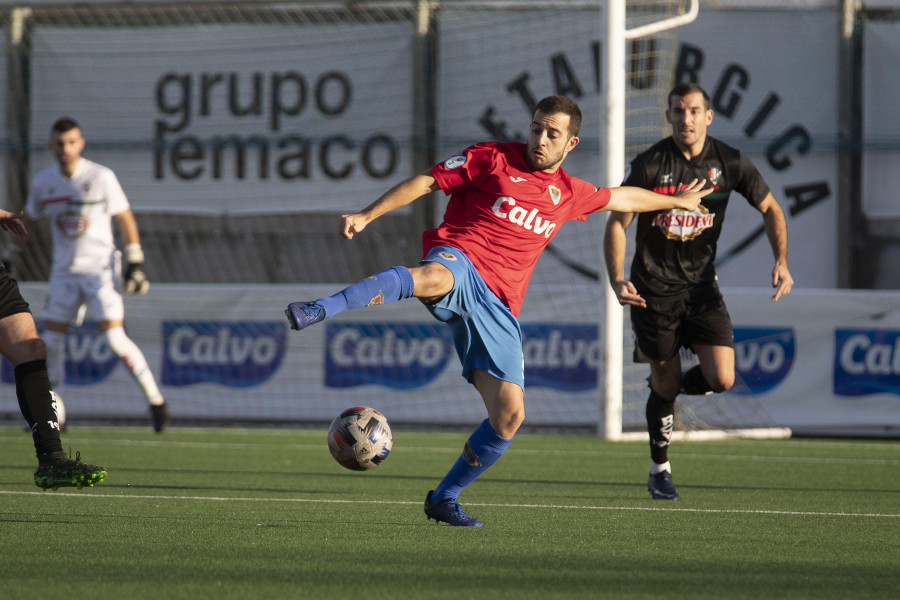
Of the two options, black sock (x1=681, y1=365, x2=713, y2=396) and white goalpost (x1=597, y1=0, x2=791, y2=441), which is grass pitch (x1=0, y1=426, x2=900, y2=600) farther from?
white goalpost (x1=597, y1=0, x2=791, y2=441)

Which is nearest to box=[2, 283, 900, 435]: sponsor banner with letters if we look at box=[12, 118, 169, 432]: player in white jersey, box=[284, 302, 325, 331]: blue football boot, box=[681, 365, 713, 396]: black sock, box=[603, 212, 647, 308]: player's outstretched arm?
box=[12, 118, 169, 432]: player in white jersey

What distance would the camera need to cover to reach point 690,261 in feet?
19.6

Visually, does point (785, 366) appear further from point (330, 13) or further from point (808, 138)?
point (330, 13)

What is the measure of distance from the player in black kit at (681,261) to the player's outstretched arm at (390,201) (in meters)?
1.48

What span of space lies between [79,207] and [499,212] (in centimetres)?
523

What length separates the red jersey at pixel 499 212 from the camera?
4.67 m

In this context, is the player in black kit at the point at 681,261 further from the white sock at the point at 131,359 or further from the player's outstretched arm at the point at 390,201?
the white sock at the point at 131,359

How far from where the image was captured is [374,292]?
4.14m

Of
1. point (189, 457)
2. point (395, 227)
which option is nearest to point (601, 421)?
point (189, 457)

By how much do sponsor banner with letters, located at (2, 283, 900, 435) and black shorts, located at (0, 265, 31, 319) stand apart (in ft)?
16.7

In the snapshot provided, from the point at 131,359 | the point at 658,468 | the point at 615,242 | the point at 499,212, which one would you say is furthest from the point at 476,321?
the point at 131,359

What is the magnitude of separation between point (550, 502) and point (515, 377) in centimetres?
114

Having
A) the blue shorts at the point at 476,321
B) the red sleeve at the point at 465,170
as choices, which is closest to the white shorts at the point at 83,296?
the red sleeve at the point at 465,170

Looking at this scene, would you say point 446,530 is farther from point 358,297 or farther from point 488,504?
point 358,297
